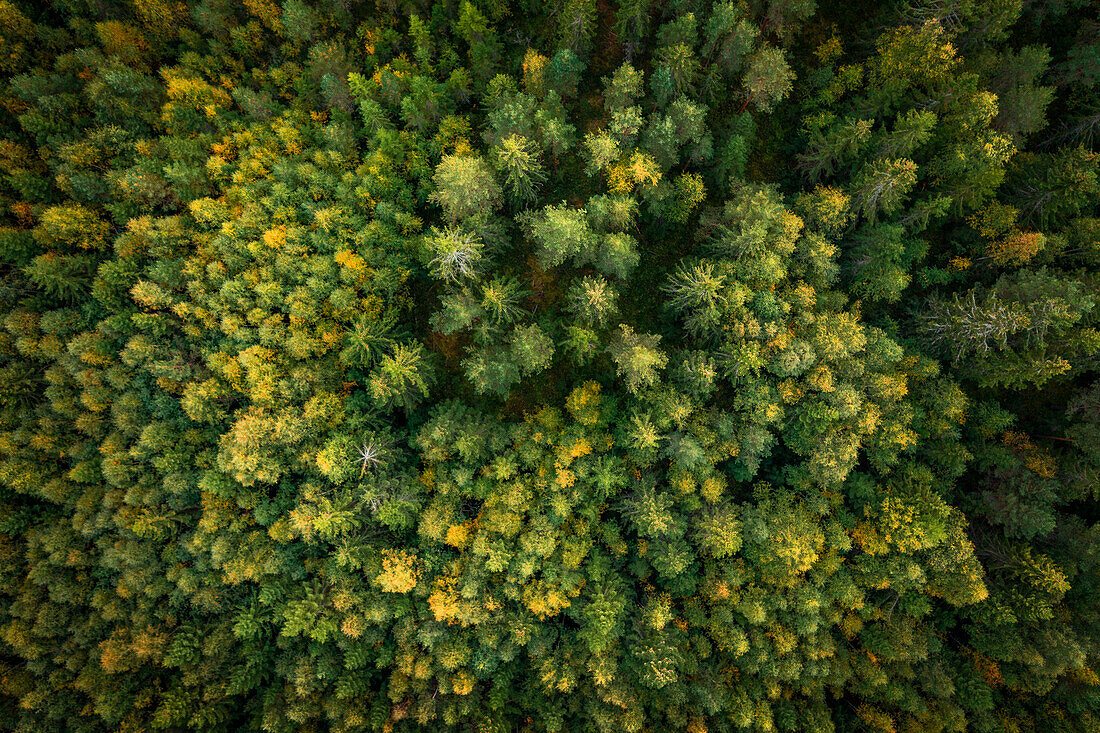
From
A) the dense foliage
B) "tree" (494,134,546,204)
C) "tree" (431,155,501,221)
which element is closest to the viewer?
"tree" (431,155,501,221)

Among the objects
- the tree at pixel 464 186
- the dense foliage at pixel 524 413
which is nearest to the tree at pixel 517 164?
the dense foliage at pixel 524 413

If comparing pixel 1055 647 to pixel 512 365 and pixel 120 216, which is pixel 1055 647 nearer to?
pixel 512 365

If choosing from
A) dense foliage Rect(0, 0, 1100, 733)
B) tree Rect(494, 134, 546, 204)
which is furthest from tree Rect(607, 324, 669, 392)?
tree Rect(494, 134, 546, 204)

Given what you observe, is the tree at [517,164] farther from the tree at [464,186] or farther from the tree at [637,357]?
the tree at [637,357]

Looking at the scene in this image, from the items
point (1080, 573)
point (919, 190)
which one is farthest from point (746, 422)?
point (1080, 573)

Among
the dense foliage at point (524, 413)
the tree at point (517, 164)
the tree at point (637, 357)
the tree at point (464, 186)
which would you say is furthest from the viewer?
the dense foliage at point (524, 413)

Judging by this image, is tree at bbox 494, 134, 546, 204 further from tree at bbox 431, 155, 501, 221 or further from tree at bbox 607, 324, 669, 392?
tree at bbox 607, 324, 669, 392

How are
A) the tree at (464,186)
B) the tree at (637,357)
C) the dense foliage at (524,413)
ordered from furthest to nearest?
the dense foliage at (524,413) < the tree at (464,186) < the tree at (637,357)

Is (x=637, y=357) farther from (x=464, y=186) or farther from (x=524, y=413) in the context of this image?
(x=464, y=186)
